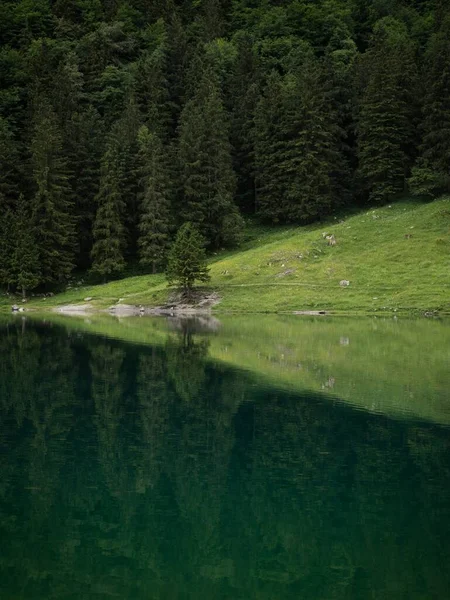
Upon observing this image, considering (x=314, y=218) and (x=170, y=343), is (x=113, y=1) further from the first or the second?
(x=170, y=343)

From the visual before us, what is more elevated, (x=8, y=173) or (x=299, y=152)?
(x=8, y=173)

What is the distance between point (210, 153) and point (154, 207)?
1369 cm

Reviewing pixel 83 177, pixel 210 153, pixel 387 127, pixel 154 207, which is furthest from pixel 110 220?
pixel 387 127

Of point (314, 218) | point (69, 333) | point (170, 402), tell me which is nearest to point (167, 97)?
point (314, 218)

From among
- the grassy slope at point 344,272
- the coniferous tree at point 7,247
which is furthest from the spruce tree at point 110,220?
the coniferous tree at point 7,247

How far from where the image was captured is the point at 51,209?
299 ft

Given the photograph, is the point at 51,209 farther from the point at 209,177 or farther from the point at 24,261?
the point at 209,177

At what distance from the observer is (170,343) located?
46062mm

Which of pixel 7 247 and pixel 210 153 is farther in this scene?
pixel 210 153

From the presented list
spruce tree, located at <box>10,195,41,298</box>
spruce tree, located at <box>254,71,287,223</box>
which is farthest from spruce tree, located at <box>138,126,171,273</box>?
spruce tree, located at <box>254,71,287,223</box>

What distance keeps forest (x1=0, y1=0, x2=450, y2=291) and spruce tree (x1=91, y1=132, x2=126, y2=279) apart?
0.71 feet

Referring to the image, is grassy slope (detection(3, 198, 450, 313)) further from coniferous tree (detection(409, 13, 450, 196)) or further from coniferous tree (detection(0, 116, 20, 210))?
coniferous tree (detection(0, 116, 20, 210))

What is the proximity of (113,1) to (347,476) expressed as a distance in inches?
7239

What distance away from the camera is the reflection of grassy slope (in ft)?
88.8
